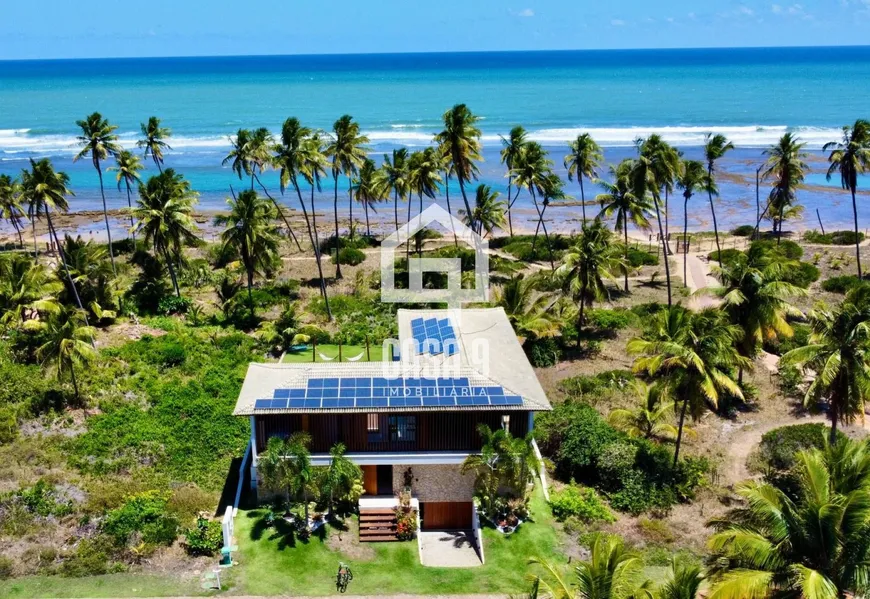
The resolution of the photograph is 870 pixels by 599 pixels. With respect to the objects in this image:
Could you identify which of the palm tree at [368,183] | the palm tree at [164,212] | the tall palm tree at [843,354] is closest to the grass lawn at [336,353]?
the palm tree at [164,212]

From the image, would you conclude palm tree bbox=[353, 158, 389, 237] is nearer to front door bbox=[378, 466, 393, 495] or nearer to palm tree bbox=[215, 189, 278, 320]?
palm tree bbox=[215, 189, 278, 320]

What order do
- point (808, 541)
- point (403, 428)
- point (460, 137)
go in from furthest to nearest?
point (460, 137), point (403, 428), point (808, 541)

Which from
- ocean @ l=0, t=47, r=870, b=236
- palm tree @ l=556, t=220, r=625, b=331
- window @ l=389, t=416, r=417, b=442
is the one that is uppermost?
ocean @ l=0, t=47, r=870, b=236

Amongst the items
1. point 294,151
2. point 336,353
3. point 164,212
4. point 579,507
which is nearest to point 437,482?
point 579,507

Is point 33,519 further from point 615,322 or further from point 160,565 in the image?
point 615,322

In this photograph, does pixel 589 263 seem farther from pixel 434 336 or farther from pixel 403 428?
pixel 403 428

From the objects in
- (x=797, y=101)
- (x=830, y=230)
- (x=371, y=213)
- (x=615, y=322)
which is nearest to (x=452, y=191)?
(x=371, y=213)

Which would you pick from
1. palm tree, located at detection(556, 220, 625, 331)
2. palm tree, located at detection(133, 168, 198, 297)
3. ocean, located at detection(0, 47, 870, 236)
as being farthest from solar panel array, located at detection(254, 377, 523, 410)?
ocean, located at detection(0, 47, 870, 236)
